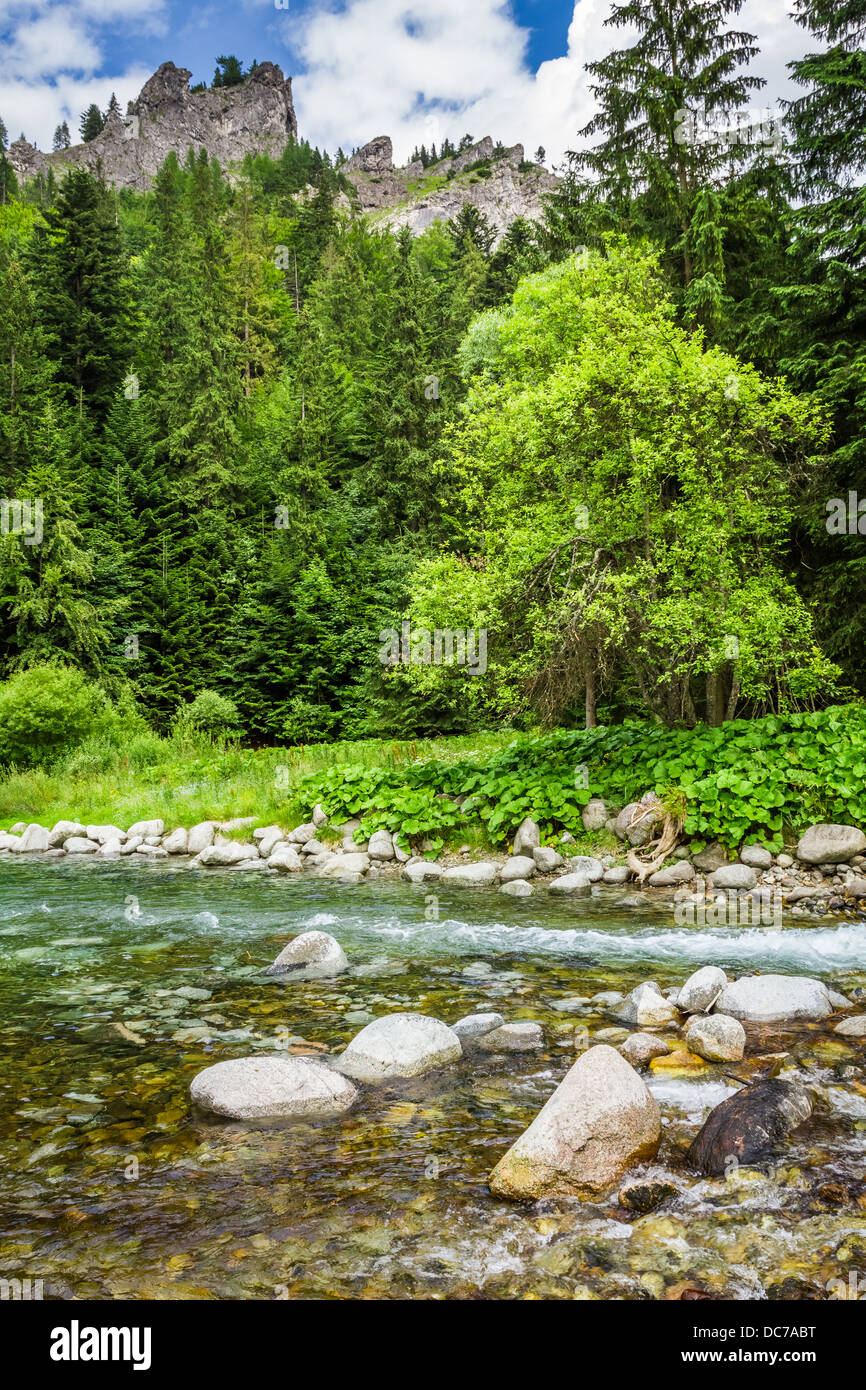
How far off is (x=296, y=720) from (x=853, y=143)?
19866 mm

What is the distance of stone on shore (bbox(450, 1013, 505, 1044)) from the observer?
4977 mm

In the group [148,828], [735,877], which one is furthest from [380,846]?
[735,877]

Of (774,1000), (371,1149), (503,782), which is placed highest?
(503,782)

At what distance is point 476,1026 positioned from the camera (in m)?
5.05

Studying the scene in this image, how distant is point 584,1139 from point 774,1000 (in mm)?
2392

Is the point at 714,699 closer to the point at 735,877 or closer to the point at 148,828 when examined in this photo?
the point at 735,877

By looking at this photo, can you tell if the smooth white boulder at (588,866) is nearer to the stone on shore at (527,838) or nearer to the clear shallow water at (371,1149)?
the stone on shore at (527,838)

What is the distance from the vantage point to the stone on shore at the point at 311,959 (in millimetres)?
6541

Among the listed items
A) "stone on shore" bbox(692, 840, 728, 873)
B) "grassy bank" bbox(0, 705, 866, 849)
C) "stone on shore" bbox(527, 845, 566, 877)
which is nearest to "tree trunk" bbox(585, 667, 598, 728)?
"grassy bank" bbox(0, 705, 866, 849)

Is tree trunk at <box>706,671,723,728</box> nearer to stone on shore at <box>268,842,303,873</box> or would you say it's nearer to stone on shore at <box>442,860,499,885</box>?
stone on shore at <box>442,860,499,885</box>

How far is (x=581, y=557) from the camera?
38.3 ft

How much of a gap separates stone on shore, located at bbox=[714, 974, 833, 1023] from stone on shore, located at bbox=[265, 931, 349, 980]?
10.1 feet
